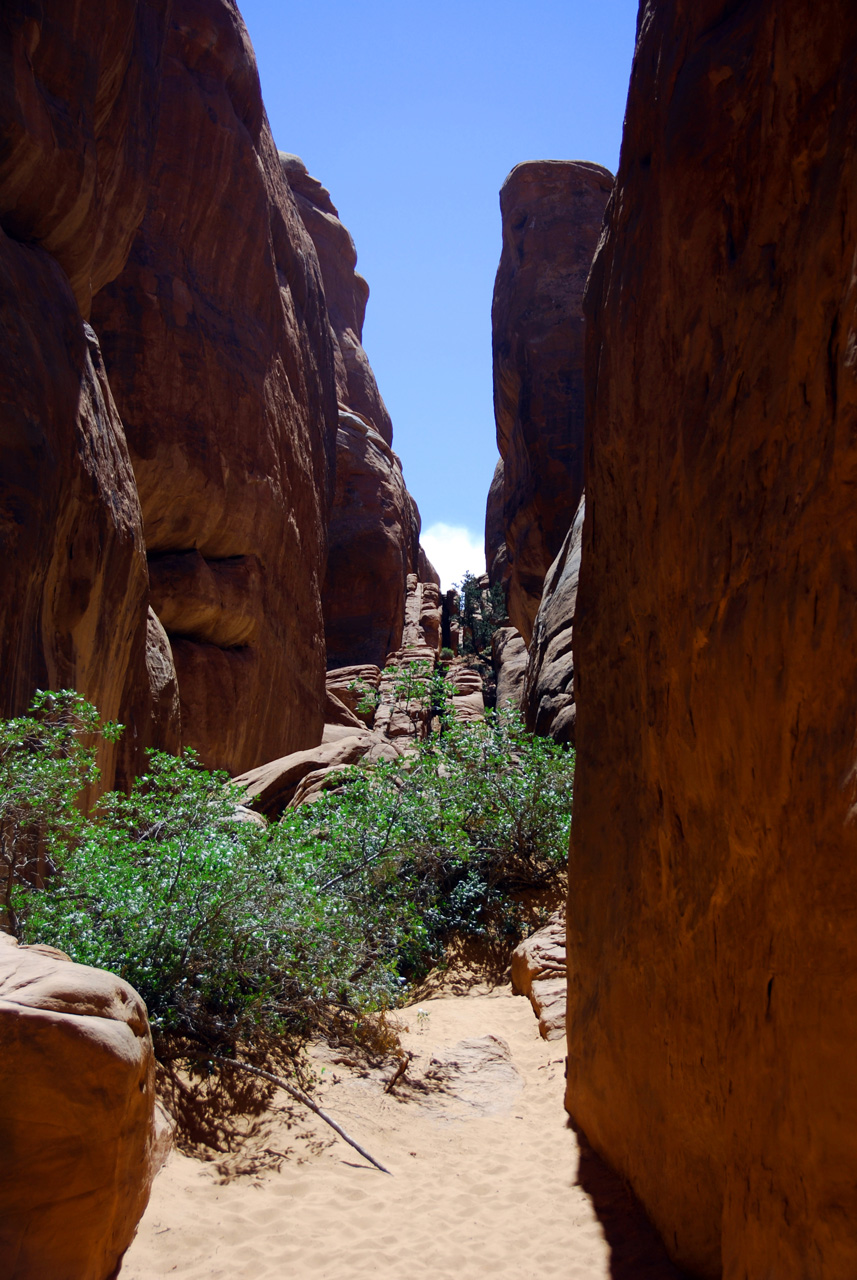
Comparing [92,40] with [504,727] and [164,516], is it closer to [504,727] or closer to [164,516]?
[164,516]

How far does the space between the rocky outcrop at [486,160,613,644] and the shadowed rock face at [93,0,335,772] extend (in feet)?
22.9

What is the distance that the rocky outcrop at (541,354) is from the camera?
2411 cm

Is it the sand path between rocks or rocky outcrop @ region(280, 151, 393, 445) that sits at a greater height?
rocky outcrop @ region(280, 151, 393, 445)

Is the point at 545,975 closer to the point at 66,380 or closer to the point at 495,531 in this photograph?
the point at 66,380

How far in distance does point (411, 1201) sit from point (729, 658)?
3762 millimetres

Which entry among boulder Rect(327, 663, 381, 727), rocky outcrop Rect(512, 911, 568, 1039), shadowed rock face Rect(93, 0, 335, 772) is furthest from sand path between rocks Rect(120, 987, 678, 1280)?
boulder Rect(327, 663, 381, 727)

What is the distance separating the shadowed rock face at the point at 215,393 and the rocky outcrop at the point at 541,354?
697cm

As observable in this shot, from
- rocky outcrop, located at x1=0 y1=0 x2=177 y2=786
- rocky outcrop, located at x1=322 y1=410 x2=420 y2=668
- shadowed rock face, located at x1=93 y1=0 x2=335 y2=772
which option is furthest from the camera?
rocky outcrop, located at x1=322 y1=410 x2=420 y2=668

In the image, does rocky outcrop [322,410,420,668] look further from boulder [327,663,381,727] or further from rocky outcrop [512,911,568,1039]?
rocky outcrop [512,911,568,1039]

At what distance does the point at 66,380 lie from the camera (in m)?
9.12

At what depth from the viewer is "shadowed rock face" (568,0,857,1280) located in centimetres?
274

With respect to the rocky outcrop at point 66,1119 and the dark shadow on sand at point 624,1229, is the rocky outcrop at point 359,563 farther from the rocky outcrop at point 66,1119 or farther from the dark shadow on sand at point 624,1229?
the rocky outcrop at point 66,1119

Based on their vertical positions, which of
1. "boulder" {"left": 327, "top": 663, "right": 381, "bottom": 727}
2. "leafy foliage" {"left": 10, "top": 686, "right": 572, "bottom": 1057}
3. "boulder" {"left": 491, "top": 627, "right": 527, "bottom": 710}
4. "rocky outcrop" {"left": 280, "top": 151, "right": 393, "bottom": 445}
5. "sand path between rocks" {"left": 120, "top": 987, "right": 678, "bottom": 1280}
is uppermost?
"rocky outcrop" {"left": 280, "top": 151, "right": 393, "bottom": 445}

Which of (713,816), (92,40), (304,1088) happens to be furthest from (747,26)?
(92,40)
